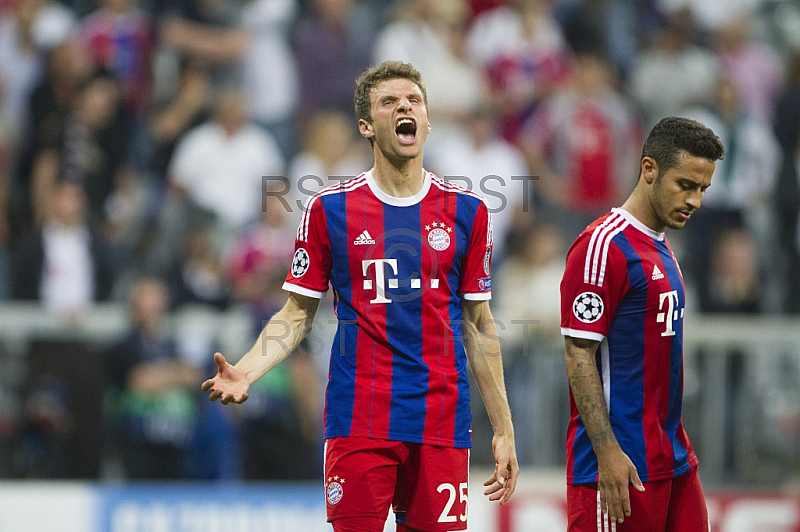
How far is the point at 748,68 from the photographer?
523 inches

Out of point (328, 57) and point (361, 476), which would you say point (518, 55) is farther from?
point (361, 476)

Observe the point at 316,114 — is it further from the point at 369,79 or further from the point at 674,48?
the point at 369,79

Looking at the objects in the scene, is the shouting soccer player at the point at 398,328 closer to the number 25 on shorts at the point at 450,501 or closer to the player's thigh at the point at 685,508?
the number 25 on shorts at the point at 450,501

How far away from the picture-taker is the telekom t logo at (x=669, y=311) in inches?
200

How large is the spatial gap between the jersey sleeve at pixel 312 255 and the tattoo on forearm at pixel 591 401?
4.21 feet

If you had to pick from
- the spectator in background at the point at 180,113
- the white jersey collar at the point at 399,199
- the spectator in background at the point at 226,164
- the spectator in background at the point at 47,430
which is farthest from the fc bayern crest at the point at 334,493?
the spectator in background at the point at 180,113

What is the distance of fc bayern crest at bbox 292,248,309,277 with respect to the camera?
5.36 metres

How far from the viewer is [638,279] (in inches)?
199

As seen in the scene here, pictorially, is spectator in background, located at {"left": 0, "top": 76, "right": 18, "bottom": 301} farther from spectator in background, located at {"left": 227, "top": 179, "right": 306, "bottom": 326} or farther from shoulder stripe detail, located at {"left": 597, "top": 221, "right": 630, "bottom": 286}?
shoulder stripe detail, located at {"left": 597, "top": 221, "right": 630, "bottom": 286}

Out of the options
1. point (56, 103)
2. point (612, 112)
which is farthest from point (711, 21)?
point (56, 103)

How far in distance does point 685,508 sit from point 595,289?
111 cm

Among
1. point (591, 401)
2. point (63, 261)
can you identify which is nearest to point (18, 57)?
point (63, 261)

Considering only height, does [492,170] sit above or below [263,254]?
above

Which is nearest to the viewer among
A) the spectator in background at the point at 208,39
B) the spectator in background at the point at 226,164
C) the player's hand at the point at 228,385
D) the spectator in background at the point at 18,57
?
the player's hand at the point at 228,385
